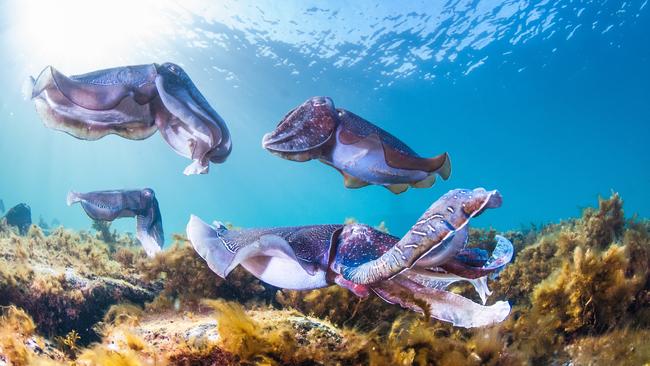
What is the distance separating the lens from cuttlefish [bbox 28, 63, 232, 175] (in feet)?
10.6

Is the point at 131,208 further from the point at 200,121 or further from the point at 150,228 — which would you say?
the point at 200,121

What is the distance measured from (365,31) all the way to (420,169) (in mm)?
28984

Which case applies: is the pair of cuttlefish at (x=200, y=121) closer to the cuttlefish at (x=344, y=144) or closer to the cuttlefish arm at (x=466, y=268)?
the cuttlefish at (x=344, y=144)

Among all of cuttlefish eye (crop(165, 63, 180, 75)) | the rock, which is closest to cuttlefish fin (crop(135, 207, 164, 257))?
cuttlefish eye (crop(165, 63, 180, 75))

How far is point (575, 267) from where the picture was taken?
3537mm

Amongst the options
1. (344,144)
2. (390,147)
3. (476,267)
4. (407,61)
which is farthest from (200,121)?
(407,61)

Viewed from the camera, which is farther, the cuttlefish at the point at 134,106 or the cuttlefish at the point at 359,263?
the cuttlefish at the point at 134,106

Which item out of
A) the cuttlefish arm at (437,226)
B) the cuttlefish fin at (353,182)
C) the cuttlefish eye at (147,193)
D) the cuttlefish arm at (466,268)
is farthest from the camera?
the cuttlefish eye at (147,193)

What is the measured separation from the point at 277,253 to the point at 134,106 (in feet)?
7.31

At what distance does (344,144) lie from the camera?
3.28 m

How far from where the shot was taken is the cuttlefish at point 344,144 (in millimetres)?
3139

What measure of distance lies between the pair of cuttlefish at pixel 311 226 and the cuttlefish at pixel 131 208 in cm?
1

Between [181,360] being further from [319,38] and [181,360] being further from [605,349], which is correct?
[319,38]

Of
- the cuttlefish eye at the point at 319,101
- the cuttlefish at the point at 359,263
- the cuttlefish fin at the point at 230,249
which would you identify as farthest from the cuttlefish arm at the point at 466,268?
the cuttlefish eye at the point at 319,101
